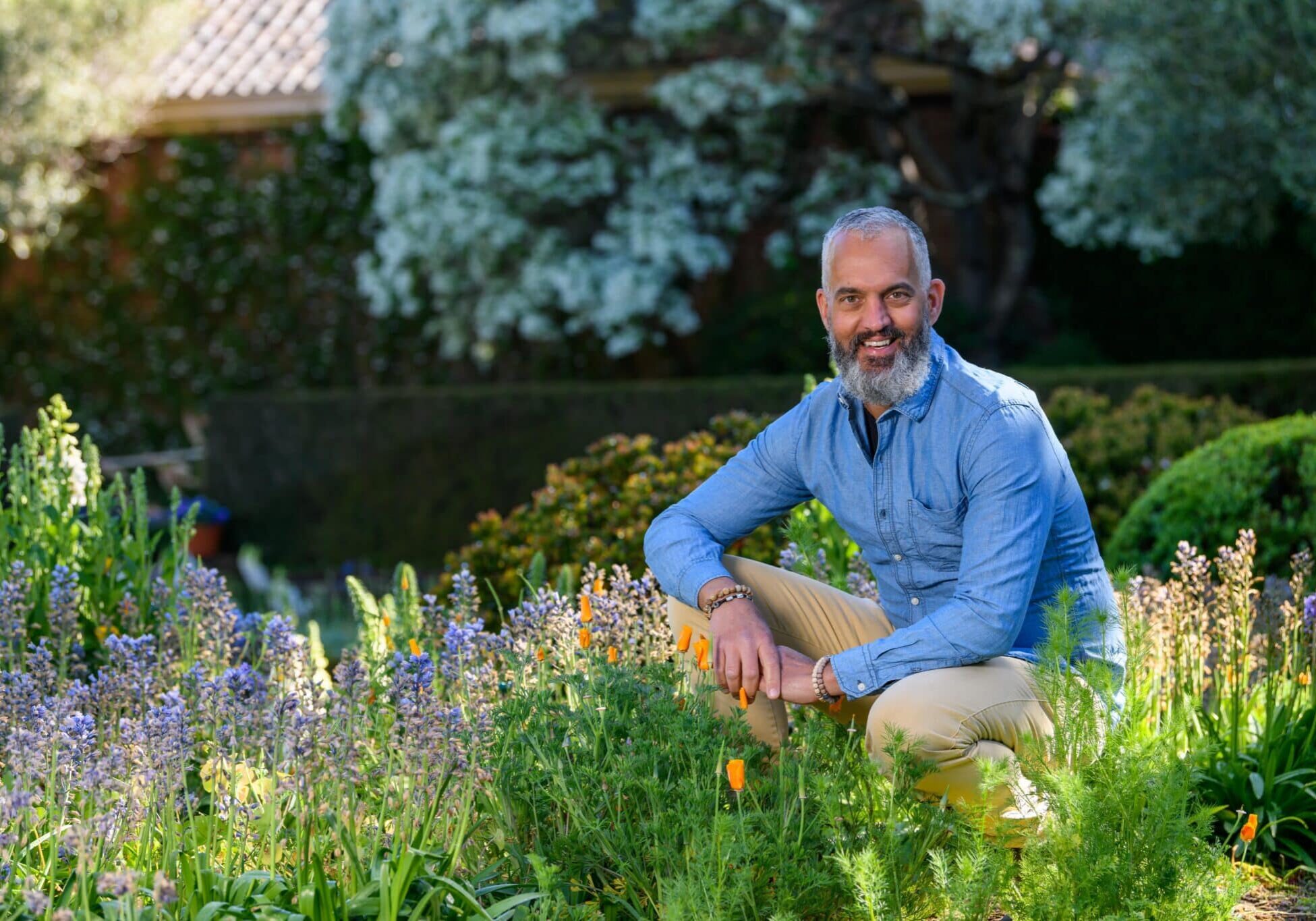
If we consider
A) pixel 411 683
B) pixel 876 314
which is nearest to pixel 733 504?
pixel 876 314

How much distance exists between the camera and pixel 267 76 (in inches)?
515

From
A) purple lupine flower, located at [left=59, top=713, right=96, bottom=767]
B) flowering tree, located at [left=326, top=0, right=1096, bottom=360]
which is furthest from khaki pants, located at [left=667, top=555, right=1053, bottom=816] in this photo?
flowering tree, located at [left=326, top=0, right=1096, bottom=360]

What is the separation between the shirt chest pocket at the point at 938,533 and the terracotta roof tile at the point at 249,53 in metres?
10.6

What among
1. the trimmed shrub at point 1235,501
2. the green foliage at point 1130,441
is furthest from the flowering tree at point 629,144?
the trimmed shrub at point 1235,501

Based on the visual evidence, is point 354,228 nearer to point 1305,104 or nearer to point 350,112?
point 350,112

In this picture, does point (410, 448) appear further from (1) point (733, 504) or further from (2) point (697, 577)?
(2) point (697, 577)

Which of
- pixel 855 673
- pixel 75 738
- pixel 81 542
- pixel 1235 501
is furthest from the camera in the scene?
pixel 1235 501

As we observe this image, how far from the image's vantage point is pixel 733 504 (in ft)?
11.1

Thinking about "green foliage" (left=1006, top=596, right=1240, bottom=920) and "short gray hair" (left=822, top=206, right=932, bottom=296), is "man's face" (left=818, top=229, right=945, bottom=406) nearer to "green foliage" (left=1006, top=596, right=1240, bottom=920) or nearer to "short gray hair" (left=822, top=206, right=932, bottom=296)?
"short gray hair" (left=822, top=206, right=932, bottom=296)

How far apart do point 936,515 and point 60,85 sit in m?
10.6

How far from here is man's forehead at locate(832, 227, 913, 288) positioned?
299 cm

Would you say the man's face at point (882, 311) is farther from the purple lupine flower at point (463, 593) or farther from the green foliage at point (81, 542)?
the green foliage at point (81, 542)

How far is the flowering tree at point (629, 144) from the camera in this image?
10.3 m

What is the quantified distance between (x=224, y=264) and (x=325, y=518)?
12.3ft
